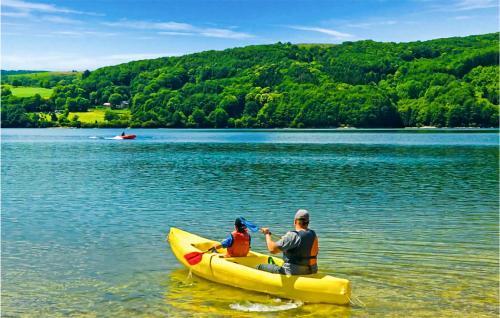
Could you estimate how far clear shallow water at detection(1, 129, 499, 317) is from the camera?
52.7 feet

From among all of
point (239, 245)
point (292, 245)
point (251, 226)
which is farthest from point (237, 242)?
point (292, 245)

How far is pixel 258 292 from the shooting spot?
16.7 m

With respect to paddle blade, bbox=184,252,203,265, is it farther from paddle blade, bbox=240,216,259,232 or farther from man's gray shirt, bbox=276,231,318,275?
man's gray shirt, bbox=276,231,318,275

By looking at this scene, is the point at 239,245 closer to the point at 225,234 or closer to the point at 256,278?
the point at 256,278

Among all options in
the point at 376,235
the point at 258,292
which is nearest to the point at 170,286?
the point at 258,292

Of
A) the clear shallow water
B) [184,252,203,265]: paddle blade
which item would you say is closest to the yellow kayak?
[184,252,203,265]: paddle blade

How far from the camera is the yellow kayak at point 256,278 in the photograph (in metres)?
15.4

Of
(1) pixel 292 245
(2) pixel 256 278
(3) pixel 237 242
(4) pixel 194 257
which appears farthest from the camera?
(4) pixel 194 257

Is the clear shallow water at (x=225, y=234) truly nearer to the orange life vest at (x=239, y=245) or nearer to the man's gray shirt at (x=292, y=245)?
the man's gray shirt at (x=292, y=245)

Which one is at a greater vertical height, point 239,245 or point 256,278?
point 239,245

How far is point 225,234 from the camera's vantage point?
25.6 meters

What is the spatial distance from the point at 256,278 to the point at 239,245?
1.59 meters

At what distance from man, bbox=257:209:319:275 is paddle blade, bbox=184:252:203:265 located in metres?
3.23

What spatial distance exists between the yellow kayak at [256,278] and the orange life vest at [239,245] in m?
0.15
